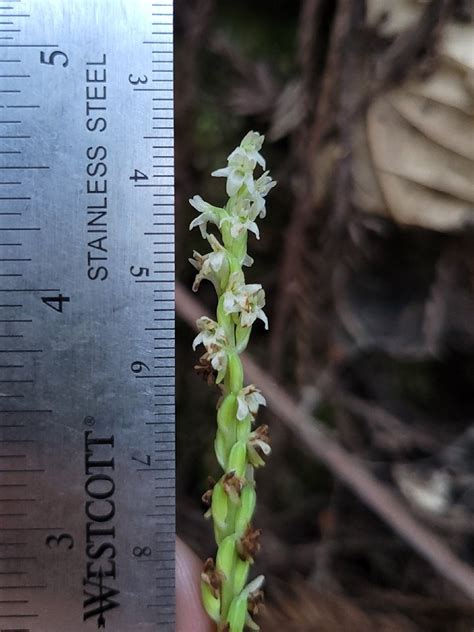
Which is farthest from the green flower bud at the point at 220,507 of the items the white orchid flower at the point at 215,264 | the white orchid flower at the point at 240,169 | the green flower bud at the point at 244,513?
the white orchid flower at the point at 240,169

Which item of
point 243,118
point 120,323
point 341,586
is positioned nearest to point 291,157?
point 243,118

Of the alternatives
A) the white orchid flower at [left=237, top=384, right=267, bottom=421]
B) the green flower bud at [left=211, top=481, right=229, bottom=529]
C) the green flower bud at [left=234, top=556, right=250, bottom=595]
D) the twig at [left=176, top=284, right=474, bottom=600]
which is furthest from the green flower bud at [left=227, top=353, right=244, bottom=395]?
the twig at [left=176, top=284, right=474, bottom=600]

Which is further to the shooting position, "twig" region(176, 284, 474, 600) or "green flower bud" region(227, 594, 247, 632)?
"twig" region(176, 284, 474, 600)

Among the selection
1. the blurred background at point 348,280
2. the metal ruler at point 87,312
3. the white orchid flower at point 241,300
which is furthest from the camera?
the blurred background at point 348,280

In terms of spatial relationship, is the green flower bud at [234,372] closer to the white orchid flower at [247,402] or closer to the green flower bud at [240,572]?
the white orchid flower at [247,402]

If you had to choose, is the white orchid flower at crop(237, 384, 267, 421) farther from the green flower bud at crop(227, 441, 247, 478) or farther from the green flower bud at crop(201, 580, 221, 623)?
the green flower bud at crop(201, 580, 221, 623)
